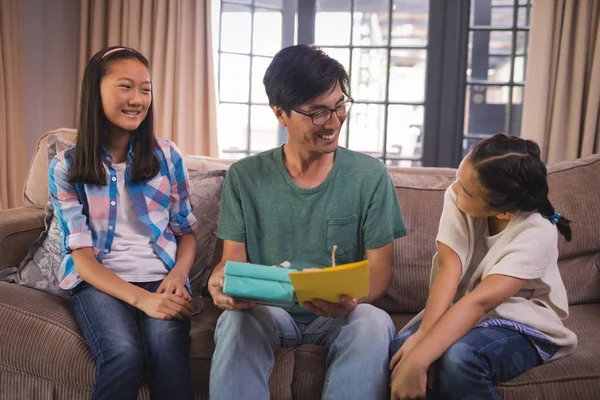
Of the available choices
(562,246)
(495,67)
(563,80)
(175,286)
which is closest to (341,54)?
(495,67)

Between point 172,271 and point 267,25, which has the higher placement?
point 267,25

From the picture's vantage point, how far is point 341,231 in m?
1.82

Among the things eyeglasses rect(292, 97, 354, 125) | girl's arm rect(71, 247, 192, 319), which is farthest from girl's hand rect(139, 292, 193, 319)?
eyeglasses rect(292, 97, 354, 125)

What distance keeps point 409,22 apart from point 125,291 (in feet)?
9.38

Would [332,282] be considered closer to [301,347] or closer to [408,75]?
[301,347]

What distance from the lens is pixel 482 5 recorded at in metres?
4.10

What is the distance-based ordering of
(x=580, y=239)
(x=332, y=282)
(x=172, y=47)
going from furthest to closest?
(x=172, y=47) < (x=580, y=239) < (x=332, y=282)

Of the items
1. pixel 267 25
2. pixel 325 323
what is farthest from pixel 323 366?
pixel 267 25

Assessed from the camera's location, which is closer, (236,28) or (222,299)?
(222,299)

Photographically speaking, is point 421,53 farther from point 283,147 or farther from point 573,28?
point 283,147

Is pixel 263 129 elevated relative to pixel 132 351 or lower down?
elevated

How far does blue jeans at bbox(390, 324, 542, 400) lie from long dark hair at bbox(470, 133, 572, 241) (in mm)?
310

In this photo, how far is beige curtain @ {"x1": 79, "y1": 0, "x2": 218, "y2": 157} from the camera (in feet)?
12.7

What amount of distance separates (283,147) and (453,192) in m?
0.48
